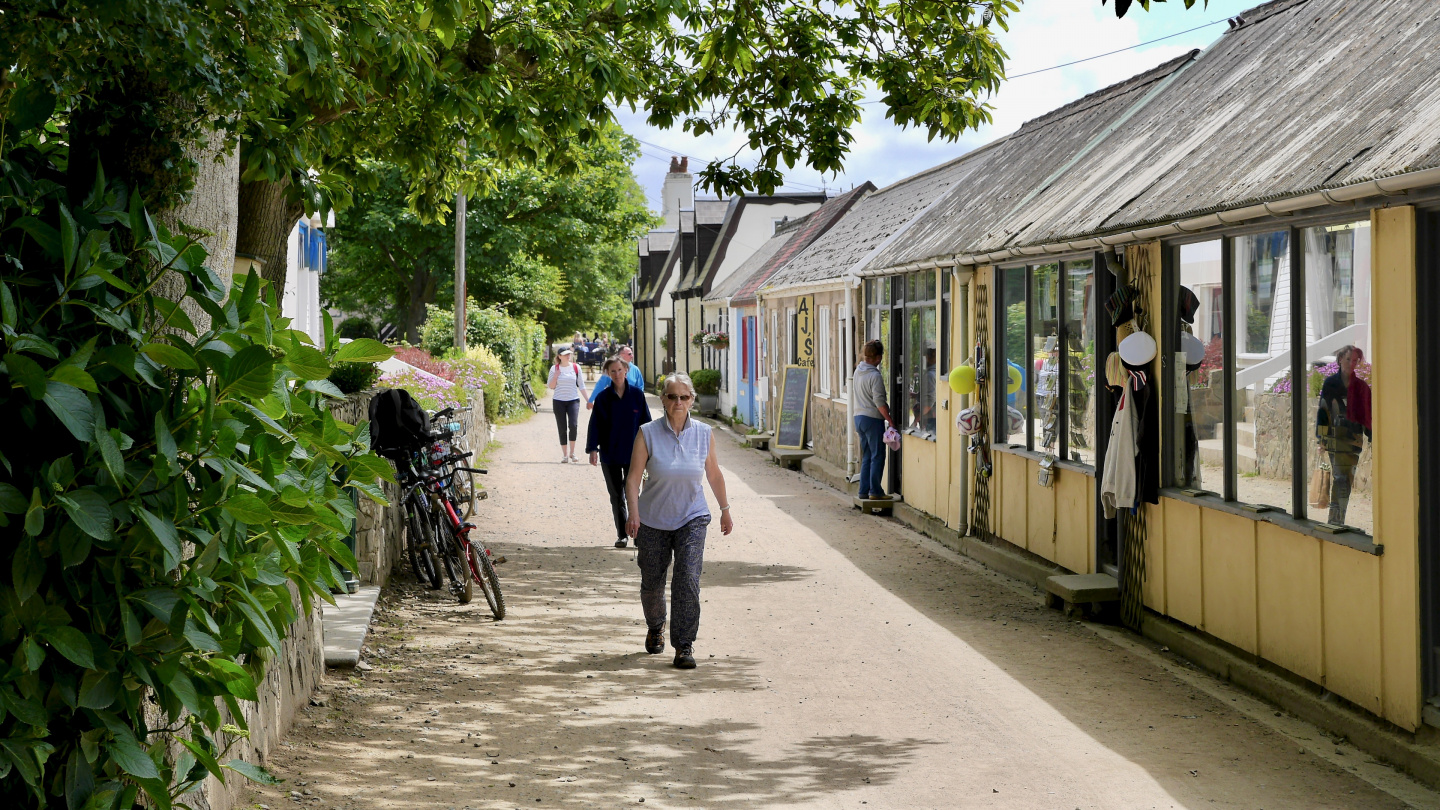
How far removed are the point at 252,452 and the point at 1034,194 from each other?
9.55 m

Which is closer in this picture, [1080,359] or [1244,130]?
[1244,130]

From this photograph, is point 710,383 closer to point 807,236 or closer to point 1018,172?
point 807,236

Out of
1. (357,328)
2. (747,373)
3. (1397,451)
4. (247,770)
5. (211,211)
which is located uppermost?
(357,328)

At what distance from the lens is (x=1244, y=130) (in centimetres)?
816

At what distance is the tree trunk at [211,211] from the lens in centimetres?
423

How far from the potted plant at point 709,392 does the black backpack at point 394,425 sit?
24972 millimetres

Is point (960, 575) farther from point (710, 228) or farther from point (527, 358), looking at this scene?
point (710, 228)

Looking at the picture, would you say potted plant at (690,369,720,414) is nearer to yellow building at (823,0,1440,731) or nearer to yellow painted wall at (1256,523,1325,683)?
yellow building at (823,0,1440,731)

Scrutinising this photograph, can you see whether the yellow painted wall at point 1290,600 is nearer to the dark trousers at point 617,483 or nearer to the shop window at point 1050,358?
the shop window at point 1050,358

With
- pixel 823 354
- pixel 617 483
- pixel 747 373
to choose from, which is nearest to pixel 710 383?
pixel 747 373

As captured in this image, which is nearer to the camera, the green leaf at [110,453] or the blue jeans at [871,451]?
the green leaf at [110,453]

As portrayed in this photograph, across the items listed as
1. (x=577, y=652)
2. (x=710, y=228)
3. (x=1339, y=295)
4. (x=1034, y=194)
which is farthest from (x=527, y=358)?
(x=1339, y=295)

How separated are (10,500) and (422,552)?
659 centimetres

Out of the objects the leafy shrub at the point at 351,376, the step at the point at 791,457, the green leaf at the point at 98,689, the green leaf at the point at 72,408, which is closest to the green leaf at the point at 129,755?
the green leaf at the point at 98,689
